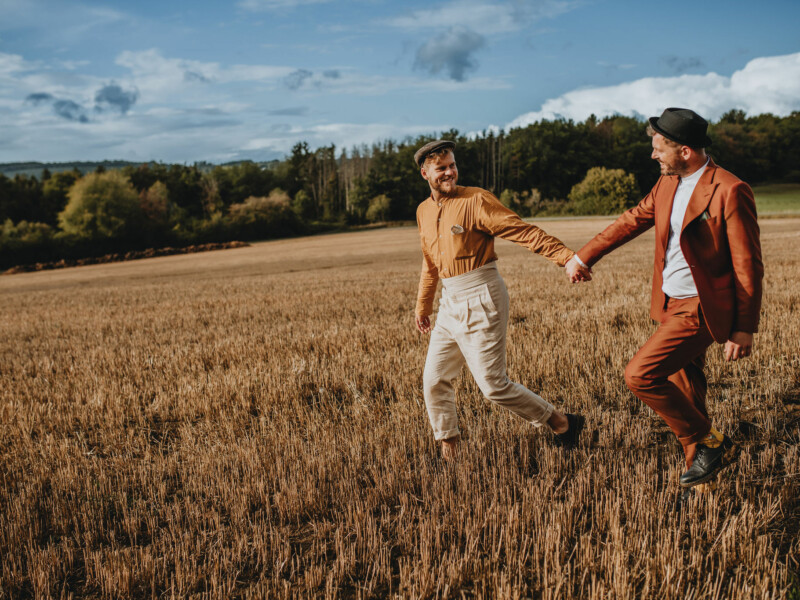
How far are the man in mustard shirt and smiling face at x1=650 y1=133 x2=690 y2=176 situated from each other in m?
0.75

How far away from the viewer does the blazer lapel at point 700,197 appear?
10.2 ft

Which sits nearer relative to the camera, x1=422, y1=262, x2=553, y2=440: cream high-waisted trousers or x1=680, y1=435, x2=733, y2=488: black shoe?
x1=680, y1=435, x2=733, y2=488: black shoe

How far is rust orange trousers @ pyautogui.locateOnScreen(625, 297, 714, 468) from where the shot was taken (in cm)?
329

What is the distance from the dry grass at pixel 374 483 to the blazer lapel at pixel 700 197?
155 cm

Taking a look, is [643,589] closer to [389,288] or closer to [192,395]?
[192,395]

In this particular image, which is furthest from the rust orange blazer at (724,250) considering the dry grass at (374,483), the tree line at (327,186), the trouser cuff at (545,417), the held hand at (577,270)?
the tree line at (327,186)

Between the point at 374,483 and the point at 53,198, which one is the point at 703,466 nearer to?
the point at 374,483

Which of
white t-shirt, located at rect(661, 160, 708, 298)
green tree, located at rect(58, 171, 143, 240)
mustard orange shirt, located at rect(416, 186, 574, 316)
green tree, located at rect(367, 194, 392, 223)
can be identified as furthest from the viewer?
green tree, located at rect(367, 194, 392, 223)

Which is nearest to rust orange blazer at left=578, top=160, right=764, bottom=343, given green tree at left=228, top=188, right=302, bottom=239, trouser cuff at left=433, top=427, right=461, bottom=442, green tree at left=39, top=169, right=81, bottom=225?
trouser cuff at left=433, top=427, right=461, bottom=442

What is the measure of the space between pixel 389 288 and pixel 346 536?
1212 centimetres

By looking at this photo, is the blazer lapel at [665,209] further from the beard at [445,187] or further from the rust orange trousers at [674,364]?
the beard at [445,187]

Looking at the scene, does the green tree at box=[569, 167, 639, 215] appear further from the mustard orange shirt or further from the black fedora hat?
the black fedora hat

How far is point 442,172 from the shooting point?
12.2 ft

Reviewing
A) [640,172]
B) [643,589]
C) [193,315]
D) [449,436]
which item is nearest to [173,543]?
[449,436]
